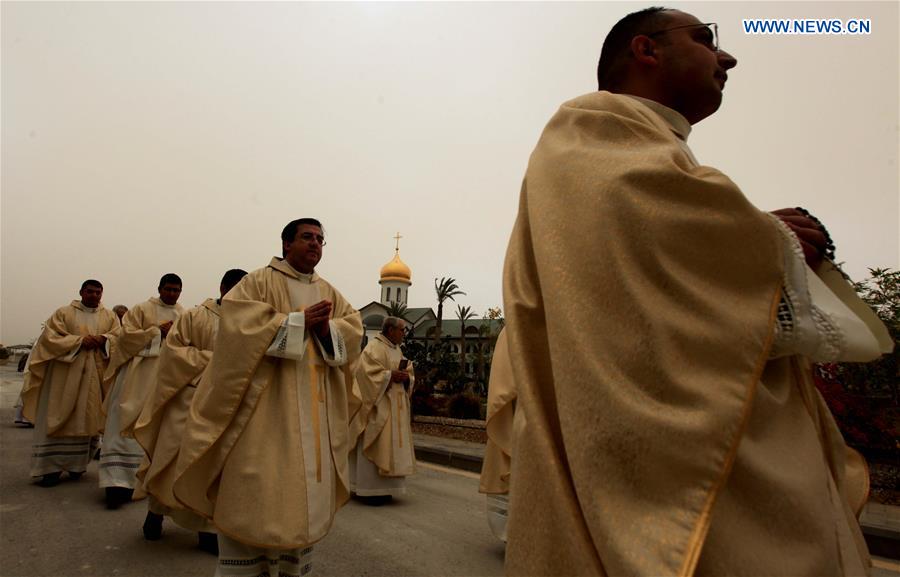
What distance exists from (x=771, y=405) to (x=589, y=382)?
0.40 metres

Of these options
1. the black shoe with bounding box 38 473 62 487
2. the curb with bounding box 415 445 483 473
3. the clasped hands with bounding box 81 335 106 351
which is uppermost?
the clasped hands with bounding box 81 335 106 351

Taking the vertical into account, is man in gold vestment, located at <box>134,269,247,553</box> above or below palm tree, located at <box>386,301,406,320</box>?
below

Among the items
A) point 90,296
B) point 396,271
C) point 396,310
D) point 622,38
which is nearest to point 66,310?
point 90,296

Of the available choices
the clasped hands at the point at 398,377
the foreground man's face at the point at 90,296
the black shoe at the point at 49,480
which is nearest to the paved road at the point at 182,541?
the black shoe at the point at 49,480

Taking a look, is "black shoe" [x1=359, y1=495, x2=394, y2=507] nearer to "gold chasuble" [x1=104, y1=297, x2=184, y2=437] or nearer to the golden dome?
"gold chasuble" [x1=104, y1=297, x2=184, y2=437]

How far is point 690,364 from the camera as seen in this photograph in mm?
1114

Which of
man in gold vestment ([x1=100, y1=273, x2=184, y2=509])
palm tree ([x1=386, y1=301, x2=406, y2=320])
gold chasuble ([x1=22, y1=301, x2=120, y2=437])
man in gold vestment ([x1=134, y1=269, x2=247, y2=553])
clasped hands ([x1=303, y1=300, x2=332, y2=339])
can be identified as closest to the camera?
clasped hands ([x1=303, y1=300, x2=332, y2=339])

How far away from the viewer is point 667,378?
Answer: 1096mm

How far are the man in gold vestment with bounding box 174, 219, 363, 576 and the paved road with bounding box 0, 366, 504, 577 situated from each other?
1.04 metres

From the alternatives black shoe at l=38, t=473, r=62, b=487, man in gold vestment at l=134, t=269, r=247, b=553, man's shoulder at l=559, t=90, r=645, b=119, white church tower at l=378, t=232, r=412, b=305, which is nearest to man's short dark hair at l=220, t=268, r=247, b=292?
man in gold vestment at l=134, t=269, r=247, b=553

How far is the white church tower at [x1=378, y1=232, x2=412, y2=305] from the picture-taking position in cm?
5231

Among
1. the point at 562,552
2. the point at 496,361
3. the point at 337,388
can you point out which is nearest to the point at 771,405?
the point at 562,552

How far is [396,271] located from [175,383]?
155ft

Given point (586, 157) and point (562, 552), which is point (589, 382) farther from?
point (586, 157)
